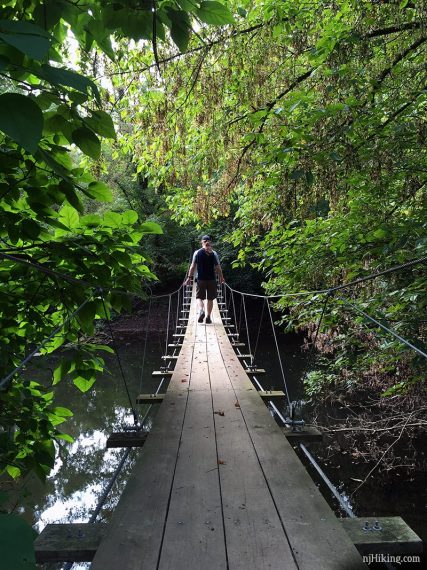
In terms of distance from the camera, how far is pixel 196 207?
406 cm

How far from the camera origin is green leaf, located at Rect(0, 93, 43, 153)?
17.0 inches

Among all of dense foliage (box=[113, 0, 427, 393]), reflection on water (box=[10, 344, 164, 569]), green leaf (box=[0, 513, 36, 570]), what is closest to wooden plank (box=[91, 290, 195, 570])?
green leaf (box=[0, 513, 36, 570])

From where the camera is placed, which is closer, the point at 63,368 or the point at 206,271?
the point at 63,368

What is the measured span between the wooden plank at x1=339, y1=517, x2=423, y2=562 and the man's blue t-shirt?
4.01 meters

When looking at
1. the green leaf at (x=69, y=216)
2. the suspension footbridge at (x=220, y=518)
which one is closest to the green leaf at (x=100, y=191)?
the green leaf at (x=69, y=216)

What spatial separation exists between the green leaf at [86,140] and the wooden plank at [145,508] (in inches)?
33.4

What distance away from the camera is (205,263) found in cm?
509

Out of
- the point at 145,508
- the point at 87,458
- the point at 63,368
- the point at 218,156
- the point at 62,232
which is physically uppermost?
the point at 218,156

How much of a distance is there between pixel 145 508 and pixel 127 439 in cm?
68

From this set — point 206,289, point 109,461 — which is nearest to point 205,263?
point 206,289

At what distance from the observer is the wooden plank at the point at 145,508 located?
98cm

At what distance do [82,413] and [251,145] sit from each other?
6.51 meters

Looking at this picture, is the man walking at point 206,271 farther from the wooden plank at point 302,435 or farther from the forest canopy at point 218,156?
the wooden plank at point 302,435

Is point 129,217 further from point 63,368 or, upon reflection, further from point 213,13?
point 213,13
